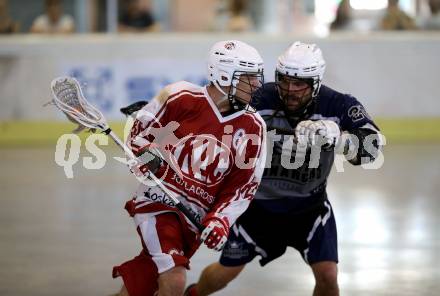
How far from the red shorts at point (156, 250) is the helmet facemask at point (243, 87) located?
0.60 meters

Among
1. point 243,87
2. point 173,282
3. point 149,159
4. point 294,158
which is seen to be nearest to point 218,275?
point 294,158

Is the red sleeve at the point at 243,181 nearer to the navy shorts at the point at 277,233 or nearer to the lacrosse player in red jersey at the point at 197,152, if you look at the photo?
the lacrosse player in red jersey at the point at 197,152

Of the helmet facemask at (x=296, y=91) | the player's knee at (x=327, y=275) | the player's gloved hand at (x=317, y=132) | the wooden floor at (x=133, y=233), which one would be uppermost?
the helmet facemask at (x=296, y=91)

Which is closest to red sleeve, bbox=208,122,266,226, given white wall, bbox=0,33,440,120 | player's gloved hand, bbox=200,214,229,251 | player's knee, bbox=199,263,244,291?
player's gloved hand, bbox=200,214,229,251

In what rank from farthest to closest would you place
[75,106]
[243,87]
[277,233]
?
1. [277,233]
2. [75,106]
3. [243,87]

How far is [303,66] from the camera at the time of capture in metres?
4.78

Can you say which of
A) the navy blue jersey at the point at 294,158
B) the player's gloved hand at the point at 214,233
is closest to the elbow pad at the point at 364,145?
the navy blue jersey at the point at 294,158

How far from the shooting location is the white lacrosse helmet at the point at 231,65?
14.5ft

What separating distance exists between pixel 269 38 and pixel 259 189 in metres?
6.74

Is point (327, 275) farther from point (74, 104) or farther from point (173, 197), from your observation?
point (74, 104)

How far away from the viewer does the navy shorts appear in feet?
16.4

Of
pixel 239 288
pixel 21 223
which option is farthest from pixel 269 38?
pixel 239 288

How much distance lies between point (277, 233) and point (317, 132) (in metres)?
0.78

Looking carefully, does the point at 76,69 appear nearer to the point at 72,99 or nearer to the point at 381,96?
the point at 381,96
